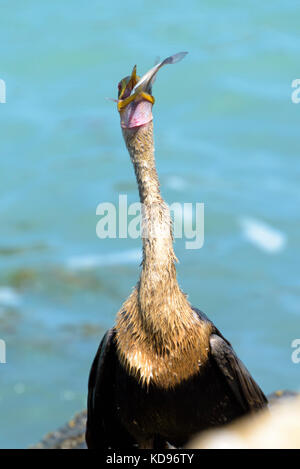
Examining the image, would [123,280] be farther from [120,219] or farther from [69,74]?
[69,74]

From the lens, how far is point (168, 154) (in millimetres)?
16781

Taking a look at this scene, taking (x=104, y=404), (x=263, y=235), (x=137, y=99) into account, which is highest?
(x=263, y=235)

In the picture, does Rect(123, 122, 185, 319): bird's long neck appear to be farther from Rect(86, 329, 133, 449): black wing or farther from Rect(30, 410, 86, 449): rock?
Rect(30, 410, 86, 449): rock

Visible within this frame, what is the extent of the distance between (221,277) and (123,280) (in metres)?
1.52

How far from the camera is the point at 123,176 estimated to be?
1573 centimetres

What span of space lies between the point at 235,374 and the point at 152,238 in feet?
3.65

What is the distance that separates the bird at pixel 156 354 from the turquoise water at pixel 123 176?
16.2 ft

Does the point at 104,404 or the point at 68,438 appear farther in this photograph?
the point at 68,438

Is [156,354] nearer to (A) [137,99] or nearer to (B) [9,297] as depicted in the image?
(A) [137,99]

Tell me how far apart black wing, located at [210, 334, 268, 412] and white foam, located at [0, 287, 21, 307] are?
724 cm

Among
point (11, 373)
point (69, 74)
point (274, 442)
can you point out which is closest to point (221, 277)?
point (11, 373)

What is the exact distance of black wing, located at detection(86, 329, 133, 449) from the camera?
5.62 m

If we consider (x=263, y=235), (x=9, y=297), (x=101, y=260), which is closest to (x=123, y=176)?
(x=101, y=260)

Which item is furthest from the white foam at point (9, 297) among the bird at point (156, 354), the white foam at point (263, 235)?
the bird at point (156, 354)
